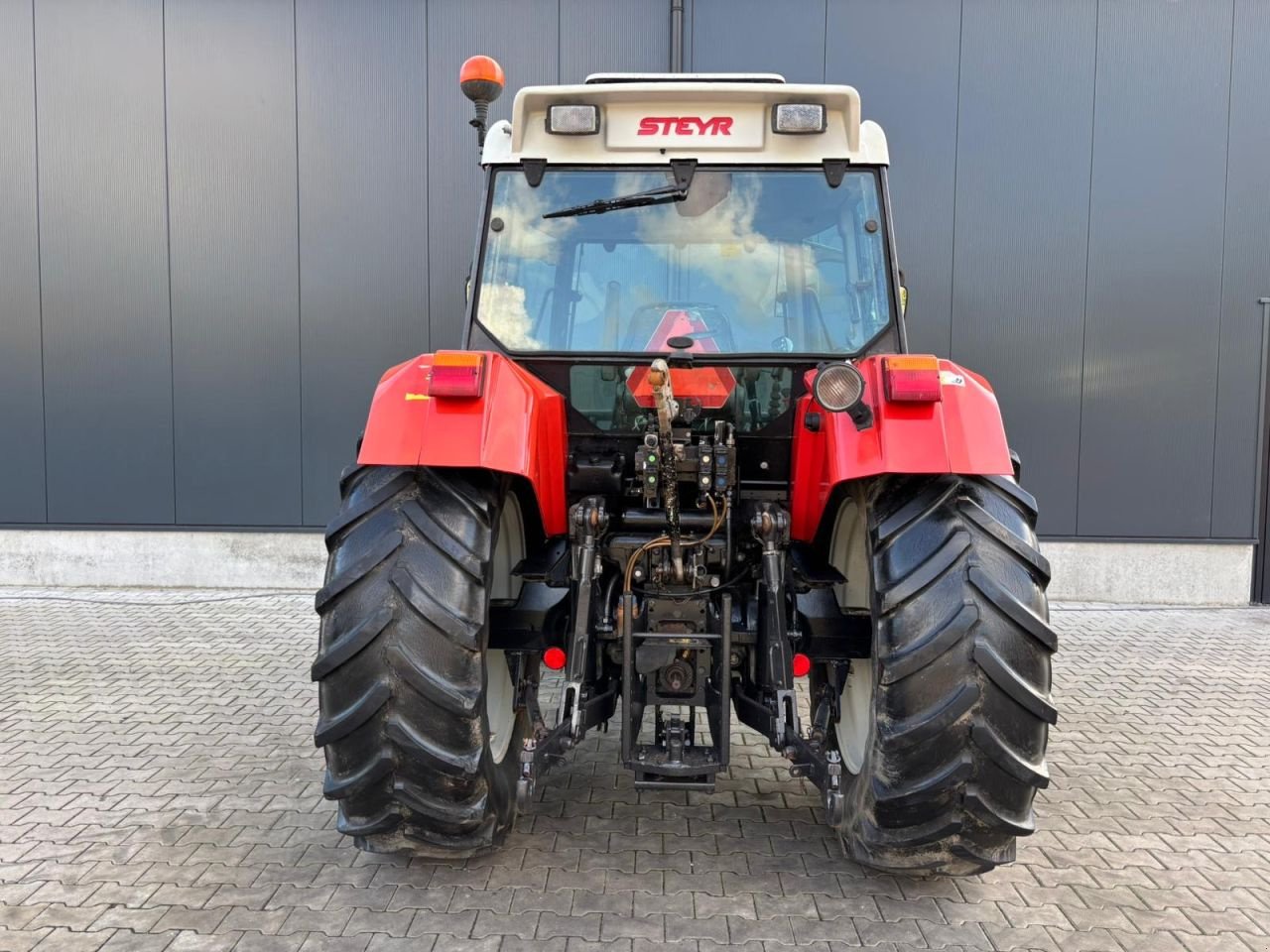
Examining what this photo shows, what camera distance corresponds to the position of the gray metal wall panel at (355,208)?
23.6ft

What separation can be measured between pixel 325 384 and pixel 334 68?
2.69 m

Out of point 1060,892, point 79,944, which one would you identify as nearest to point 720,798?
point 1060,892

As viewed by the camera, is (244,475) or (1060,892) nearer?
(1060,892)

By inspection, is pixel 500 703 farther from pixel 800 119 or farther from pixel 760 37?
pixel 760 37

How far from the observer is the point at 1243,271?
716 centimetres

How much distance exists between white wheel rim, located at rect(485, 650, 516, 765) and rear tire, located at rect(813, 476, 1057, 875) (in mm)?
1192

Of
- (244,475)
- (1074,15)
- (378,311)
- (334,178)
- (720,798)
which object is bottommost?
(720,798)

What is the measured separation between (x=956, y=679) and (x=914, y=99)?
6.28 meters

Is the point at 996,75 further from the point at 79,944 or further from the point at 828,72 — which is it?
the point at 79,944

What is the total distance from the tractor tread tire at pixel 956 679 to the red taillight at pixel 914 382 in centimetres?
28

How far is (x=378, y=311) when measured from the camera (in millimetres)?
7348

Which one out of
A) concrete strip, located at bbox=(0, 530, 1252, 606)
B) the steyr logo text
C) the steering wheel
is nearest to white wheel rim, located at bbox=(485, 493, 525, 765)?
the steering wheel

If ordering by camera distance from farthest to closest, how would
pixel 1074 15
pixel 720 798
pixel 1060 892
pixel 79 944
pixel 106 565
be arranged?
pixel 106 565 < pixel 1074 15 < pixel 720 798 < pixel 1060 892 < pixel 79 944

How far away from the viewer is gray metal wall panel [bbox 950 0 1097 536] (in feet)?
23.1
